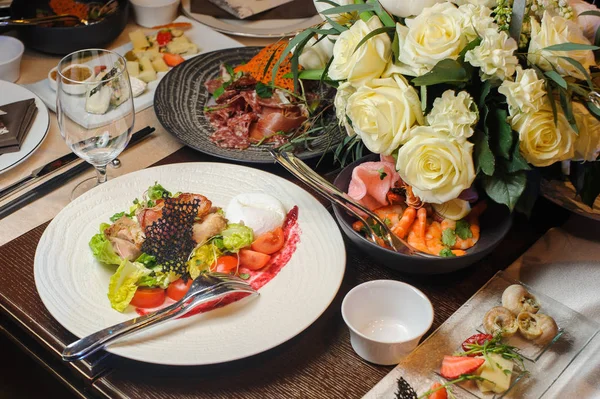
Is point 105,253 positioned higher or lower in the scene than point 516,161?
lower

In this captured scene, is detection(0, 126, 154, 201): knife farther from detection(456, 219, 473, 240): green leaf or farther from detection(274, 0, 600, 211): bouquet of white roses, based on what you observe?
detection(456, 219, 473, 240): green leaf

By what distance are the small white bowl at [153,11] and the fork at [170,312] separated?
4.02 feet

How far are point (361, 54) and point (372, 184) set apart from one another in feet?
0.84

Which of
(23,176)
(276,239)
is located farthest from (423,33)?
(23,176)

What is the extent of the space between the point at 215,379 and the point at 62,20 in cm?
131

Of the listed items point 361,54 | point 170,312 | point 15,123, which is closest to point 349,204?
point 361,54

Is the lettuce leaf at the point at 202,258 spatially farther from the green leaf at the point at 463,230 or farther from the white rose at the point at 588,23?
the white rose at the point at 588,23

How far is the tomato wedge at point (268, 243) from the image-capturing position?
3.92 feet

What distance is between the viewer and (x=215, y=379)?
3.32ft

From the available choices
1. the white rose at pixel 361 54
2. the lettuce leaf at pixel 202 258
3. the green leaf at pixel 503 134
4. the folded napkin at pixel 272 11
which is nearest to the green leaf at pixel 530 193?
the green leaf at pixel 503 134

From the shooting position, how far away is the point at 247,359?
1.04 meters

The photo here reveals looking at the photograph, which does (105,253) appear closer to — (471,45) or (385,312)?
(385,312)

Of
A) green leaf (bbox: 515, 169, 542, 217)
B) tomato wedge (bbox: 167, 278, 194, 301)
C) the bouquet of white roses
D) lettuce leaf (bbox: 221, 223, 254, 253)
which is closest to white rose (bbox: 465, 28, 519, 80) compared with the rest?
the bouquet of white roses

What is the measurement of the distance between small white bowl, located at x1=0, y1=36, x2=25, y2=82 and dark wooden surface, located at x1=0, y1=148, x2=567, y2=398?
0.67 m
